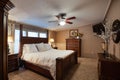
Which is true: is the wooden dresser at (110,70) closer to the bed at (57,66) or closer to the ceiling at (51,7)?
the bed at (57,66)

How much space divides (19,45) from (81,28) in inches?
186

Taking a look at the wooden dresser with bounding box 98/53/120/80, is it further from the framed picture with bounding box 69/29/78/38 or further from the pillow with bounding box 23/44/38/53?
the framed picture with bounding box 69/29/78/38

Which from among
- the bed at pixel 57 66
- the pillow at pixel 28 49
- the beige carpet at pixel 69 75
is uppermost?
the pillow at pixel 28 49

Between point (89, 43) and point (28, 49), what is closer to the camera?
point (28, 49)

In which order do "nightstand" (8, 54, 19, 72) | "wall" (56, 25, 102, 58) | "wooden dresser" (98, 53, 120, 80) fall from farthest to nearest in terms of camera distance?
"wall" (56, 25, 102, 58) → "nightstand" (8, 54, 19, 72) → "wooden dresser" (98, 53, 120, 80)

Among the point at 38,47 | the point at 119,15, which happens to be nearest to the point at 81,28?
the point at 38,47

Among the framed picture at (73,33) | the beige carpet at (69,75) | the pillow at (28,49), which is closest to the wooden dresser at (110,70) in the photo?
the beige carpet at (69,75)

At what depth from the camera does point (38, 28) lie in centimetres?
586

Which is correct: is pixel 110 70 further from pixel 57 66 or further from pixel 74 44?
pixel 74 44

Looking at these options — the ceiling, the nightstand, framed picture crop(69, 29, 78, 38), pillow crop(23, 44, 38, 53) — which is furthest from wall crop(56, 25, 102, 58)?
the nightstand

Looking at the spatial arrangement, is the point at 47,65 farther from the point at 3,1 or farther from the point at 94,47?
the point at 94,47

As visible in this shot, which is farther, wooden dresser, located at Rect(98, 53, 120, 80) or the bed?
the bed

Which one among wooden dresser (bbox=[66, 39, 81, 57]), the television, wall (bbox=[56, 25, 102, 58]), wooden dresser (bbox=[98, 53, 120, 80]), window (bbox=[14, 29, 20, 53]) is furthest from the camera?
wooden dresser (bbox=[66, 39, 81, 57])

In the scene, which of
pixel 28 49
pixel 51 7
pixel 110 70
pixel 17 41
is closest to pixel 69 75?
pixel 110 70
